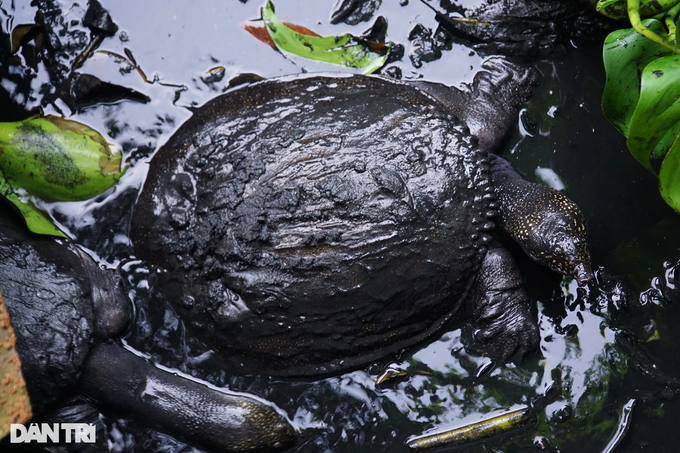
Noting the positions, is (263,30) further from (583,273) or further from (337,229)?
(583,273)

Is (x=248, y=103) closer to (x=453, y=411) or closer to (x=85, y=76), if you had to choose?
(x=85, y=76)

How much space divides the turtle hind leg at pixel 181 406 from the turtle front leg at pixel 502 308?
1034 mm

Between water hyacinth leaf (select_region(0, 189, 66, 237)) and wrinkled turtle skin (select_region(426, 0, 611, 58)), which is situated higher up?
wrinkled turtle skin (select_region(426, 0, 611, 58))

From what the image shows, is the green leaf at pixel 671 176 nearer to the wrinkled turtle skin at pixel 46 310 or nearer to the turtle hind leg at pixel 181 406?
the turtle hind leg at pixel 181 406

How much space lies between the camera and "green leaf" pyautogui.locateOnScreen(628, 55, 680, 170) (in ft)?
7.84

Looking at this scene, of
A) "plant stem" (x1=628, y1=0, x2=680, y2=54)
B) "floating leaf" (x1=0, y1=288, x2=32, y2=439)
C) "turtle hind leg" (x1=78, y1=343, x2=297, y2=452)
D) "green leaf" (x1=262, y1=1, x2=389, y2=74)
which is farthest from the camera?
"green leaf" (x1=262, y1=1, x2=389, y2=74)

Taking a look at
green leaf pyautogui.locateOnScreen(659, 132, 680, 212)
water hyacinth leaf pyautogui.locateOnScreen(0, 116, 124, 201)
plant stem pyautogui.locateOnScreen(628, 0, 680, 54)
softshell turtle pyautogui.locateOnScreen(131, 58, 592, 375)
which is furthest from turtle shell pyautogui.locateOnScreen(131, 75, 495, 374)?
plant stem pyautogui.locateOnScreen(628, 0, 680, 54)

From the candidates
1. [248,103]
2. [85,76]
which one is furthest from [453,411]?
[85,76]

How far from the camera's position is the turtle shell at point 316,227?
254 centimetres

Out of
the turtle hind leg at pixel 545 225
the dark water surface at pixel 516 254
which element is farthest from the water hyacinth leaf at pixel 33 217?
the turtle hind leg at pixel 545 225

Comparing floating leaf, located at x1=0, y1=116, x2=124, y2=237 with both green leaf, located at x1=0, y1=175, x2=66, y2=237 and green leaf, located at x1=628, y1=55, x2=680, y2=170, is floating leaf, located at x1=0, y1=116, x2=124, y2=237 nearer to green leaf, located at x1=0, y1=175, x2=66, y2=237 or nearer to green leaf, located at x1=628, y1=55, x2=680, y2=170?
green leaf, located at x1=0, y1=175, x2=66, y2=237

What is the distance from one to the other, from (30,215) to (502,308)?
2200 millimetres

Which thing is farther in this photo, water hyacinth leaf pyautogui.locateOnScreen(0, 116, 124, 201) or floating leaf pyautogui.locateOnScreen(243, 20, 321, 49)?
floating leaf pyautogui.locateOnScreen(243, 20, 321, 49)

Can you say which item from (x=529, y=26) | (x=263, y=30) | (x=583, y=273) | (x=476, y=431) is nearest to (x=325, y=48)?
(x=263, y=30)
